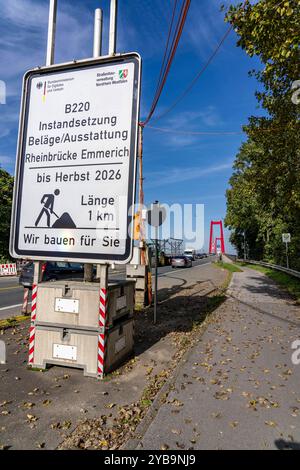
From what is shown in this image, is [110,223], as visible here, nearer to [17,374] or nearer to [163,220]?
[17,374]

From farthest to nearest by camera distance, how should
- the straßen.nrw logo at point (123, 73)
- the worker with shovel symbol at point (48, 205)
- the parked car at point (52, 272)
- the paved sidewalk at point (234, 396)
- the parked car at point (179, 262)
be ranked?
the parked car at point (179, 262)
the parked car at point (52, 272)
the worker with shovel symbol at point (48, 205)
the straßen.nrw logo at point (123, 73)
the paved sidewalk at point (234, 396)

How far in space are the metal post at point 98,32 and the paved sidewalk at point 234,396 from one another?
554cm

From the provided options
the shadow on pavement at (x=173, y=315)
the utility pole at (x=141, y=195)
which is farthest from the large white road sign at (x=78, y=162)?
the utility pole at (x=141, y=195)

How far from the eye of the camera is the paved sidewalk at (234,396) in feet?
10.4

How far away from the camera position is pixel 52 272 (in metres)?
14.9

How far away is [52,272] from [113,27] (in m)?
11.5

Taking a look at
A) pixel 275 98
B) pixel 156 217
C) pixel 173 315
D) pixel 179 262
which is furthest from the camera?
pixel 179 262

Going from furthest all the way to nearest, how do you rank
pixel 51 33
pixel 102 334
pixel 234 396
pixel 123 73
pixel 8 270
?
pixel 8 270 → pixel 51 33 → pixel 123 73 → pixel 102 334 → pixel 234 396

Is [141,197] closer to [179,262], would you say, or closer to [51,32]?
[51,32]

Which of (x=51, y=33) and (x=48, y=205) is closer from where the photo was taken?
(x=48, y=205)

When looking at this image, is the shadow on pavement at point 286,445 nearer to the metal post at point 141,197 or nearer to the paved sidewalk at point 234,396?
→ the paved sidewalk at point 234,396

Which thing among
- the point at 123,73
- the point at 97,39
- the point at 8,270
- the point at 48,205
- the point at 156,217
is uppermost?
the point at 97,39

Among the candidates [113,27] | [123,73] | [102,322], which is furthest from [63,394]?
[113,27]

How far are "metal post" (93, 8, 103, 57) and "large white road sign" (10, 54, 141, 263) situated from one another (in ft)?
1.37
